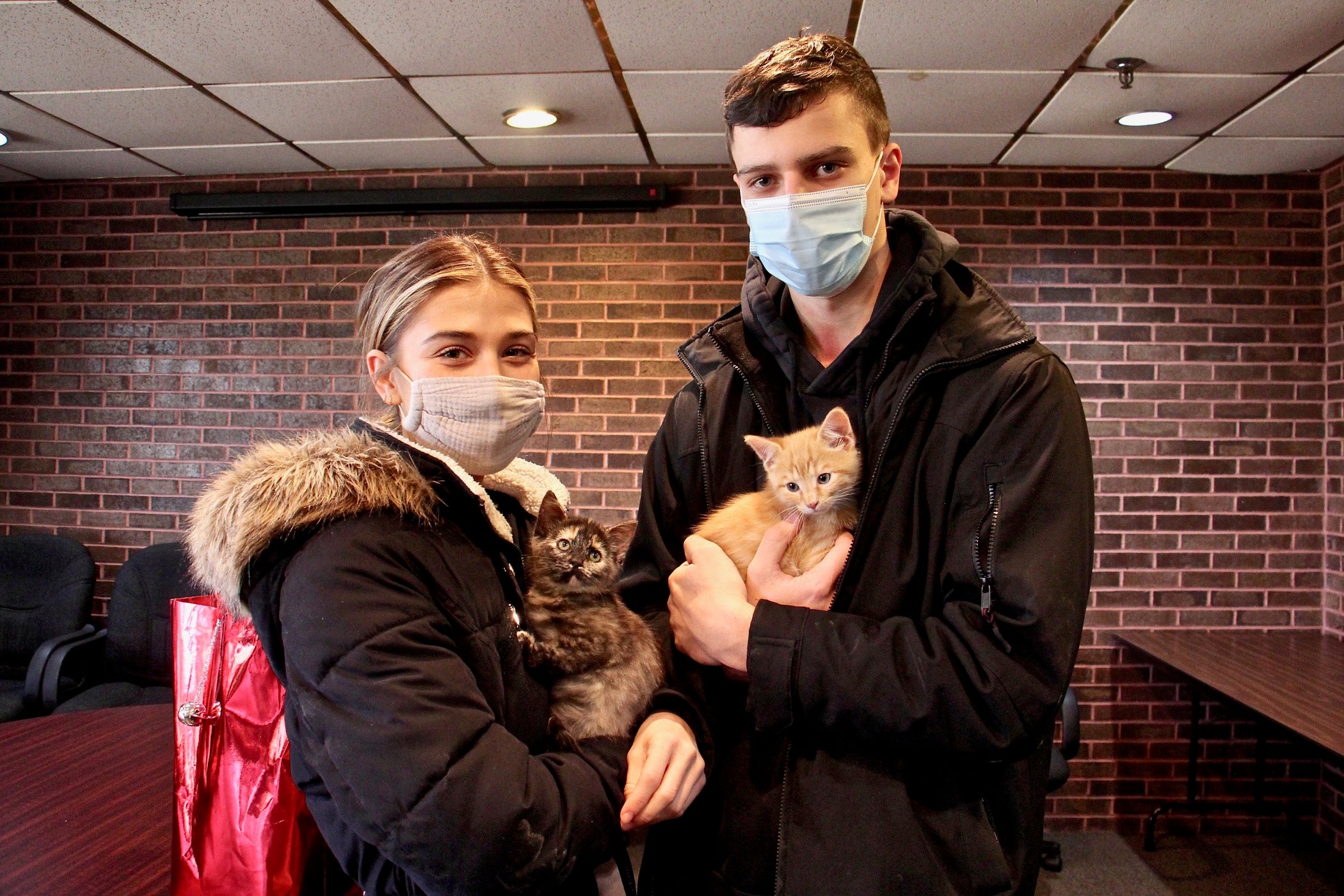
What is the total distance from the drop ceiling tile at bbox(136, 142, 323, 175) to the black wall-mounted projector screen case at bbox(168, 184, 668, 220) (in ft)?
0.51

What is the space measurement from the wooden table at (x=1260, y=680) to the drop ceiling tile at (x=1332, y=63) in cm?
262

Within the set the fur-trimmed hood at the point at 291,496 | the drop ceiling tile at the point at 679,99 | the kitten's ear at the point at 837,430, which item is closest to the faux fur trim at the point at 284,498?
the fur-trimmed hood at the point at 291,496

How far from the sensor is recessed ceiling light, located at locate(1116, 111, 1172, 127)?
3.95 metres

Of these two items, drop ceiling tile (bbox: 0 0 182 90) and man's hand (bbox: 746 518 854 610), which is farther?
drop ceiling tile (bbox: 0 0 182 90)

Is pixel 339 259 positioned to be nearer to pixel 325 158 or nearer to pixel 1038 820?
pixel 325 158

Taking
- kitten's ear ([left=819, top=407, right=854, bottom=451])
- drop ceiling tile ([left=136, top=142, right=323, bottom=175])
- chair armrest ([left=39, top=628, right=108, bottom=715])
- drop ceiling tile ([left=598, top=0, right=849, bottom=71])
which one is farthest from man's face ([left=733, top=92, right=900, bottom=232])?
chair armrest ([left=39, top=628, right=108, bottom=715])

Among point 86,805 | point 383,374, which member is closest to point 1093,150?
point 383,374

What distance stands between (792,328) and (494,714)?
33.1 inches

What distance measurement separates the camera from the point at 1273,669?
3.92 m

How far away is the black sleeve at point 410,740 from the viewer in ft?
3.18

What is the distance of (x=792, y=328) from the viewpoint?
1.51 metres

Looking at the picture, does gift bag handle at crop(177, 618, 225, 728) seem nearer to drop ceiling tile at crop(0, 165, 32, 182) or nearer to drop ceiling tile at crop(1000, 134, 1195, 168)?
drop ceiling tile at crop(1000, 134, 1195, 168)

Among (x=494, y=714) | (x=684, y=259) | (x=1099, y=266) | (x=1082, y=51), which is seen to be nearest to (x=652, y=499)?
(x=494, y=714)

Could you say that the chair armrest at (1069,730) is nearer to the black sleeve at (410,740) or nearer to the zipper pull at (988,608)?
the zipper pull at (988,608)
